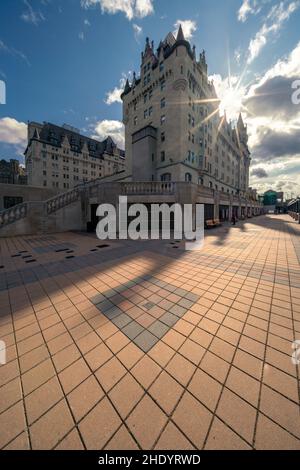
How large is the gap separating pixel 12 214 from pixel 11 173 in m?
67.6

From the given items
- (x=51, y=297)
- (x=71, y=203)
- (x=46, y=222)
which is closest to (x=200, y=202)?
(x=71, y=203)

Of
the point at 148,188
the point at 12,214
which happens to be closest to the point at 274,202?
the point at 148,188

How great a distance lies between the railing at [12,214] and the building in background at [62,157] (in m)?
36.6

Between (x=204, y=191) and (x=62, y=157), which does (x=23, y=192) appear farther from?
(x=62, y=157)

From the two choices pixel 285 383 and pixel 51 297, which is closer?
pixel 285 383

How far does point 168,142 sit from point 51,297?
87.3ft

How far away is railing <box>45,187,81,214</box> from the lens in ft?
48.3

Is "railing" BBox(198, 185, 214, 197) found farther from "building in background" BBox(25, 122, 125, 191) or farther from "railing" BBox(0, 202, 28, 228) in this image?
"building in background" BBox(25, 122, 125, 191)

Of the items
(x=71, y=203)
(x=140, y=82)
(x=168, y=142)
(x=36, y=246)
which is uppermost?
(x=140, y=82)

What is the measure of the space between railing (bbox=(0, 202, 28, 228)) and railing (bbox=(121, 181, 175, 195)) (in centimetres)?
814

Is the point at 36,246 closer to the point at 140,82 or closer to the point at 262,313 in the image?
the point at 262,313

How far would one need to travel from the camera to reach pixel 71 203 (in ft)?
52.7

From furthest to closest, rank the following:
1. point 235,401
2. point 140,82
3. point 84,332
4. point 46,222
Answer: point 140,82, point 46,222, point 84,332, point 235,401

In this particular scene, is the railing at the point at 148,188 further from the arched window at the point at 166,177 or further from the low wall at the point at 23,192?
the low wall at the point at 23,192
